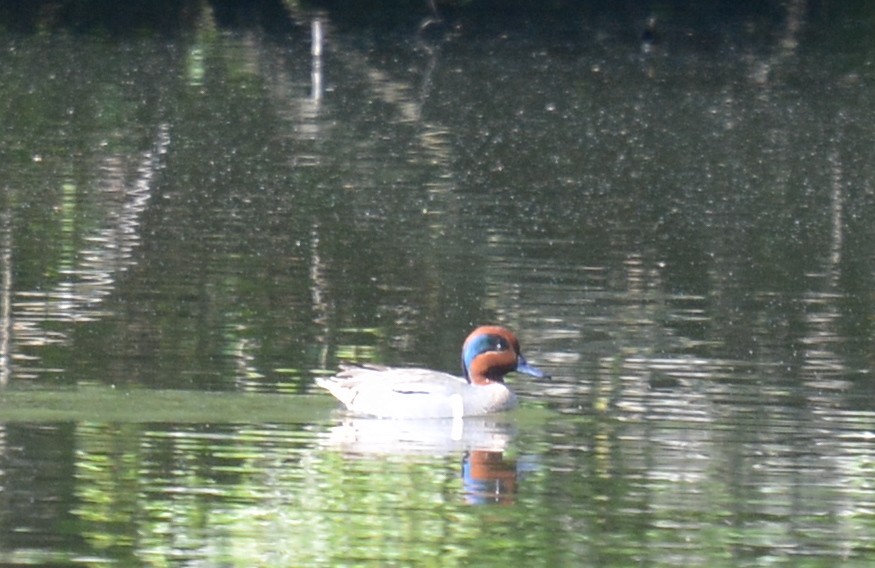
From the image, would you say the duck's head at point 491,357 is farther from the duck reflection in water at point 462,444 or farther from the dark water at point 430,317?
the duck reflection in water at point 462,444

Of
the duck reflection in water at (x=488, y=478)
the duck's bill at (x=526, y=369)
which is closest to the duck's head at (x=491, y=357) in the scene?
the duck's bill at (x=526, y=369)

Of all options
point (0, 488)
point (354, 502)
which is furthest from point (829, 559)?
point (0, 488)

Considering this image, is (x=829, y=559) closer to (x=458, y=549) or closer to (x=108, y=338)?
(x=458, y=549)

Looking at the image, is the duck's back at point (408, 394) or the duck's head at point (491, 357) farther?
the duck's head at point (491, 357)

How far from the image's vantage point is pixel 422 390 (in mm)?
11641

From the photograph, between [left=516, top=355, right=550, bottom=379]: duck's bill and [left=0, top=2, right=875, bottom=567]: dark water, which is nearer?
[left=0, top=2, right=875, bottom=567]: dark water

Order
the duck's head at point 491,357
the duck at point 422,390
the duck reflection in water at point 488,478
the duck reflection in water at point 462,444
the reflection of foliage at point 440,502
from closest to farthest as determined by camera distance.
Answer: the reflection of foliage at point 440,502
the duck reflection in water at point 488,478
the duck reflection in water at point 462,444
the duck at point 422,390
the duck's head at point 491,357

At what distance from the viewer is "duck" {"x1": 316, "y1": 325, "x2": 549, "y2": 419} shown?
11625 mm

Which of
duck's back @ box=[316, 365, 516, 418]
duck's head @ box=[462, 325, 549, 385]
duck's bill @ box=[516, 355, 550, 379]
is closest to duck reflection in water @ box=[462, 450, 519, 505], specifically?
duck's back @ box=[316, 365, 516, 418]

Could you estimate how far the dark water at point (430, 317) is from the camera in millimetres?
9320

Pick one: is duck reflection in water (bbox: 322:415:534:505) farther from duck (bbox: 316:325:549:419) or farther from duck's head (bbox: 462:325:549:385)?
duck's head (bbox: 462:325:549:385)

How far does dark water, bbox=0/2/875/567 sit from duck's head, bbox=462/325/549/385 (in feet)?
0.88

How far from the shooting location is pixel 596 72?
36062mm

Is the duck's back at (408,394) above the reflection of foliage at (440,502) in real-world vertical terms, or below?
below
